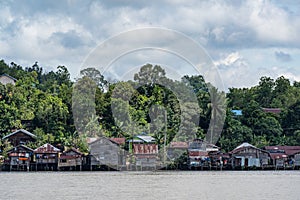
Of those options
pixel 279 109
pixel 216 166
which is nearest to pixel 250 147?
pixel 216 166

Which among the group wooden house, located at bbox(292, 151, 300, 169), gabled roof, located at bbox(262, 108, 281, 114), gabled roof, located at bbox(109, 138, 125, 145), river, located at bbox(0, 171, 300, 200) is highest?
gabled roof, located at bbox(262, 108, 281, 114)

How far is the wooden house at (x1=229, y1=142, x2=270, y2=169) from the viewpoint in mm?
54250

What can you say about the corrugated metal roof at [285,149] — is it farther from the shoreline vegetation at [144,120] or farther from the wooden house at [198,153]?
the wooden house at [198,153]

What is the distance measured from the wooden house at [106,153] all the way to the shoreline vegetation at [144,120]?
26cm

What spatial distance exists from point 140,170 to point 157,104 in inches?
198

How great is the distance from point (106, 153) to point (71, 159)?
2.53m

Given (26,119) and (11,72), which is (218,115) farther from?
(11,72)

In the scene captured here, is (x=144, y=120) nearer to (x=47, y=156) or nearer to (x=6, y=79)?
(x=47, y=156)

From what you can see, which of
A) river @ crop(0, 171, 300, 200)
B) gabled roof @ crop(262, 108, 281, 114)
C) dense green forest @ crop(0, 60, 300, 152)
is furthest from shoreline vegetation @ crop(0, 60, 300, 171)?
river @ crop(0, 171, 300, 200)

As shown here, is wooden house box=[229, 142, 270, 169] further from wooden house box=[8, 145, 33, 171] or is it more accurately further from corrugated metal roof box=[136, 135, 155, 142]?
wooden house box=[8, 145, 33, 171]

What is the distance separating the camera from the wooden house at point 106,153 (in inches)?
2047

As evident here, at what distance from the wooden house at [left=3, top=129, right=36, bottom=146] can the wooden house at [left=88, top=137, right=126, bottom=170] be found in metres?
5.34

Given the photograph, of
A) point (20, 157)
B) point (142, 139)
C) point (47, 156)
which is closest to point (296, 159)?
point (142, 139)

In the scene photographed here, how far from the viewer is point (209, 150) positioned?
55156 millimetres
